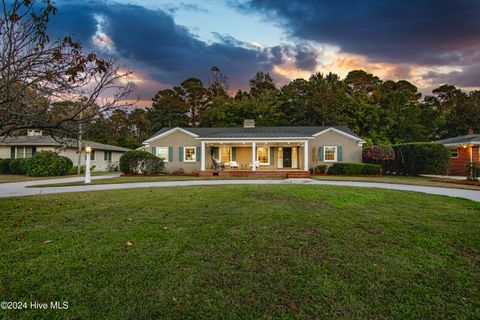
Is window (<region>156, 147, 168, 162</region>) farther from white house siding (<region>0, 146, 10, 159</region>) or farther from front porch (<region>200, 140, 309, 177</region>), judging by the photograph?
white house siding (<region>0, 146, 10, 159</region>)

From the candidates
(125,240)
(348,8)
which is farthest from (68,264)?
(348,8)

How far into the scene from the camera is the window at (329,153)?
66.9 ft

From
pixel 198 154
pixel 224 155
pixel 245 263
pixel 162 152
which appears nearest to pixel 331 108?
pixel 224 155

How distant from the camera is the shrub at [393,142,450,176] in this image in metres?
16.8

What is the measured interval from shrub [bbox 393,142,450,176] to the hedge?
2.17m

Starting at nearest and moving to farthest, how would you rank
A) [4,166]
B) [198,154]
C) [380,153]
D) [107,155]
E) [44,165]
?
1. [380,153]
2. [44,165]
3. [198,154]
4. [4,166]
5. [107,155]

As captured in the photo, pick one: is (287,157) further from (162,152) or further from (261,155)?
(162,152)

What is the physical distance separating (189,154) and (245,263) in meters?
18.5

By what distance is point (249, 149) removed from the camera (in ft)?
72.4

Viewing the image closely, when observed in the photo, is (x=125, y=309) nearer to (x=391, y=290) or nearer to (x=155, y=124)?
(x=391, y=290)

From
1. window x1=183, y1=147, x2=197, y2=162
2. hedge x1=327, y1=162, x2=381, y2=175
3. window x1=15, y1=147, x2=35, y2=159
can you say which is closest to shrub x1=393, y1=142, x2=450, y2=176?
hedge x1=327, y1=162, x2=381, y2=175

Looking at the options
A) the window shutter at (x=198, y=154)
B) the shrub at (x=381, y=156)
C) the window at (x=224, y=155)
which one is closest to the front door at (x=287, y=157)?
the window at (x=224, y=155)

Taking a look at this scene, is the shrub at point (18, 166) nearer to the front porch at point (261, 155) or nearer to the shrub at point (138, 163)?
the shrub at point (138, 163)

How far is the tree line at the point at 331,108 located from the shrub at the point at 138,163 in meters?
13.4
